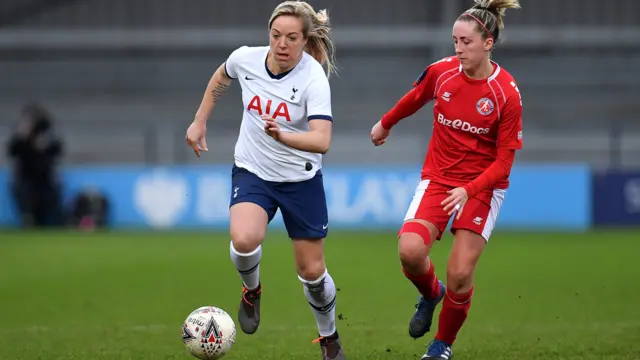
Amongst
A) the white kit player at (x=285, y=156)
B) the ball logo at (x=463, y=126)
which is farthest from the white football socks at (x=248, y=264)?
the ball logo at (x=463, y=126)

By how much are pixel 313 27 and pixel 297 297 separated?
15.6 feet

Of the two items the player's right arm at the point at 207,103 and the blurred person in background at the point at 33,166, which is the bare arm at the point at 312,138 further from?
the blurred person in background at the point at 33,166

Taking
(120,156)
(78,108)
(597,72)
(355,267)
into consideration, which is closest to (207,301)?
(355,267)

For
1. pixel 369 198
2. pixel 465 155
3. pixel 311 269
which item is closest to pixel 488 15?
pixel 465 155

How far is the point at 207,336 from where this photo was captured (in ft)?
20.8

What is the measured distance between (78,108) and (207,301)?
51.8 feet

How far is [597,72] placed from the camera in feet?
84.2

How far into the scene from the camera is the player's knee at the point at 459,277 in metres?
6.55

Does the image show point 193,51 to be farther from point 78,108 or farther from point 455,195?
point 455,195

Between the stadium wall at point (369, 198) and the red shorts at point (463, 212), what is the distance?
1265cm

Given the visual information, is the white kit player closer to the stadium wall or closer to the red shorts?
the red shorts

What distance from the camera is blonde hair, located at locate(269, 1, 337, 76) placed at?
6480 millimetres

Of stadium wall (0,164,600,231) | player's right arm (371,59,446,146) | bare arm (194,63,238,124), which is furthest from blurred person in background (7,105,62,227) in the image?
player's right arm (371,59,446,146)

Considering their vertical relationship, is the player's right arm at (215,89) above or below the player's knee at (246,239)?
above
